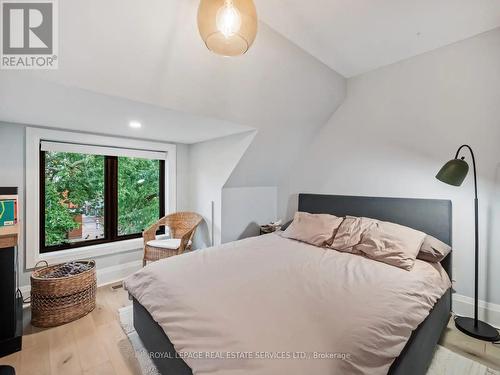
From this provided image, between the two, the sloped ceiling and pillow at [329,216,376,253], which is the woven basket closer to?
pillow at [329,216,376,253]

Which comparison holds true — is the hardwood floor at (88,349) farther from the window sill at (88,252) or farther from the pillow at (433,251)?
the window sill at (88,252)

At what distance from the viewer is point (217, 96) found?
6.55ft

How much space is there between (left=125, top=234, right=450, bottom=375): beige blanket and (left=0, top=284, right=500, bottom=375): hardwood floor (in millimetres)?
444

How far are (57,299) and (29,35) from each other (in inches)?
78.4

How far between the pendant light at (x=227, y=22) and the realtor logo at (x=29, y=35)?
0.76m

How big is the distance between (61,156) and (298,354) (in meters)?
3.22

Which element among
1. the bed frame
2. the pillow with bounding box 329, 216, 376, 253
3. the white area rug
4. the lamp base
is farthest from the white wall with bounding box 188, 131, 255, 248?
the lamp base

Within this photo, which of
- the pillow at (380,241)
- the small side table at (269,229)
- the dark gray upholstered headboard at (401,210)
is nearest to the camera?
the pillow at (380,241)

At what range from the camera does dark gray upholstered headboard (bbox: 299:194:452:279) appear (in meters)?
2.17

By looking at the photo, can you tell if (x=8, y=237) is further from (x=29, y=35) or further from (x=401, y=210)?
(x=401, y=210)

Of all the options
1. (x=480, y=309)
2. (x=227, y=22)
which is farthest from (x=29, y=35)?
(x=480, y=309)

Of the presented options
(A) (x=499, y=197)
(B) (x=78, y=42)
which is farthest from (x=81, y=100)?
(A) (x=499, y=197)

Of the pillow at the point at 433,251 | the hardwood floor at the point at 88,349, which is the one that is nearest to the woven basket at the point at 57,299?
the hardwood floor at the point at 88,349

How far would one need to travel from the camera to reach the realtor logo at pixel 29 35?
1.17m
